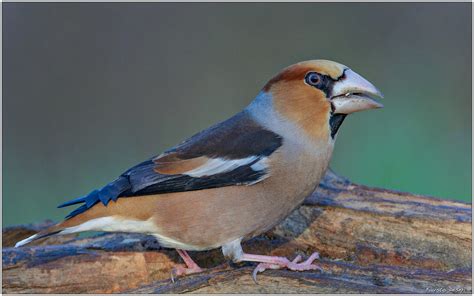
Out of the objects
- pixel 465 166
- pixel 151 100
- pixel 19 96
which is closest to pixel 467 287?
pixel 465 166

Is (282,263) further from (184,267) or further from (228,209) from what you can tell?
(184,267)

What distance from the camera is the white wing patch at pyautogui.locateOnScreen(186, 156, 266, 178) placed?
4281mm

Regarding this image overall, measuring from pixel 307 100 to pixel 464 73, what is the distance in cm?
391

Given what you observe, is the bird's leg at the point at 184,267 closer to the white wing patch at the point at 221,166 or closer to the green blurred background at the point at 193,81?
the white wing patch at the point at 221,166

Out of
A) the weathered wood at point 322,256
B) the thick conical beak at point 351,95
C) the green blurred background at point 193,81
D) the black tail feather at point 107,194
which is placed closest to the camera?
the weathered wood at point 322,256

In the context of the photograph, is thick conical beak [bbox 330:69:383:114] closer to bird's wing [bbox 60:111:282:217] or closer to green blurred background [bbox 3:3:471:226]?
bird's wing [bbox 60:111:282:217]

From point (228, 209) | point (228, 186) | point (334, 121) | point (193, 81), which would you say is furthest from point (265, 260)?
point (193, 81)

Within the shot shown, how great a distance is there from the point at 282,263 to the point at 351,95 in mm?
1037

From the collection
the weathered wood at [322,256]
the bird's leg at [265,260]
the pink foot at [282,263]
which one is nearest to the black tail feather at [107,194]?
the weathered wood at [322,256]

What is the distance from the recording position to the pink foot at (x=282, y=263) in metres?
4.05

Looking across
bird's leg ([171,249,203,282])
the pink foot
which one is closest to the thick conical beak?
the pink foot

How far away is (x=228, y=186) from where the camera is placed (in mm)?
4297

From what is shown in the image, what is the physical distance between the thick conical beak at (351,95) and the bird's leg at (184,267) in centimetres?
119

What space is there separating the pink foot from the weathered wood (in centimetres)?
5
